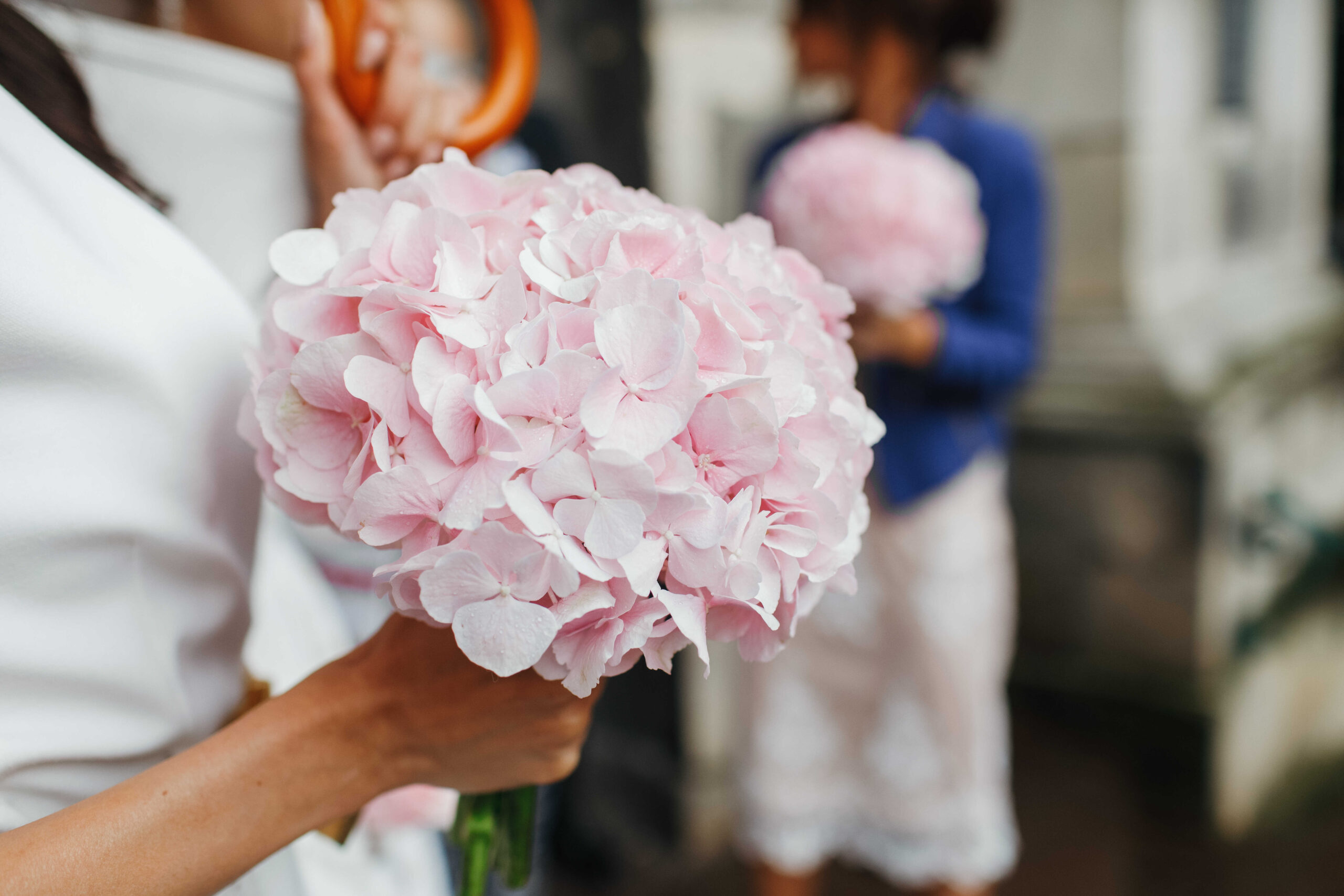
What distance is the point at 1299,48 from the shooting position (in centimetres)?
456

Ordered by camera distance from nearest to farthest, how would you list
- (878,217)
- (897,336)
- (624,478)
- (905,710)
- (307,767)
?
(624,478) → (307,767) → (878,217) → (897,336) → (905,710)

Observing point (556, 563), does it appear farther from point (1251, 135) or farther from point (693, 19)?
point (1251, 135)

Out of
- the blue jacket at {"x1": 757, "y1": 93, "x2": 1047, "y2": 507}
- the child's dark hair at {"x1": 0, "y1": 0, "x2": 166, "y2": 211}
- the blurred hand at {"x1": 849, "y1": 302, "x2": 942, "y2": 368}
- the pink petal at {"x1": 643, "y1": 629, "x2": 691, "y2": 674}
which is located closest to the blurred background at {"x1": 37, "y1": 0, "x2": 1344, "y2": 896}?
the blue jacket at {"x1": 757, "y1": 93, "x2": 1047, "y2": 507}

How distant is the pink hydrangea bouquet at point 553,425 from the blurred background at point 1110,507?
5.63 feet

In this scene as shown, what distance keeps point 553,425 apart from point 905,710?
175 cm

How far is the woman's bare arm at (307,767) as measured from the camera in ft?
1.81

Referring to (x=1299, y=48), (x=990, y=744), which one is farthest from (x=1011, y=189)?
(x=1299, y=48)

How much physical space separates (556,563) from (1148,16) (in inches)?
127

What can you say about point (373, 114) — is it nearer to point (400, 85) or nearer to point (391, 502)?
point (400, 85)

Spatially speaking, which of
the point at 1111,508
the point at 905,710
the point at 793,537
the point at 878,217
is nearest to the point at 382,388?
the point at 793,537

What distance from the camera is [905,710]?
207cm

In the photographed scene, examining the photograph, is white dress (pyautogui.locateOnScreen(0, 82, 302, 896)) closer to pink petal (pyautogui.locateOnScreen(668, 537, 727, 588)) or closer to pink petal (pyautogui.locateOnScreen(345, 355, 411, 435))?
pink petal (pyautogui.locateOnScreen(345, 355, 411, 435))

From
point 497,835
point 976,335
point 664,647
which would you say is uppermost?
point 664,647

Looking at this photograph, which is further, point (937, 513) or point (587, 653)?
point (937, 513)
